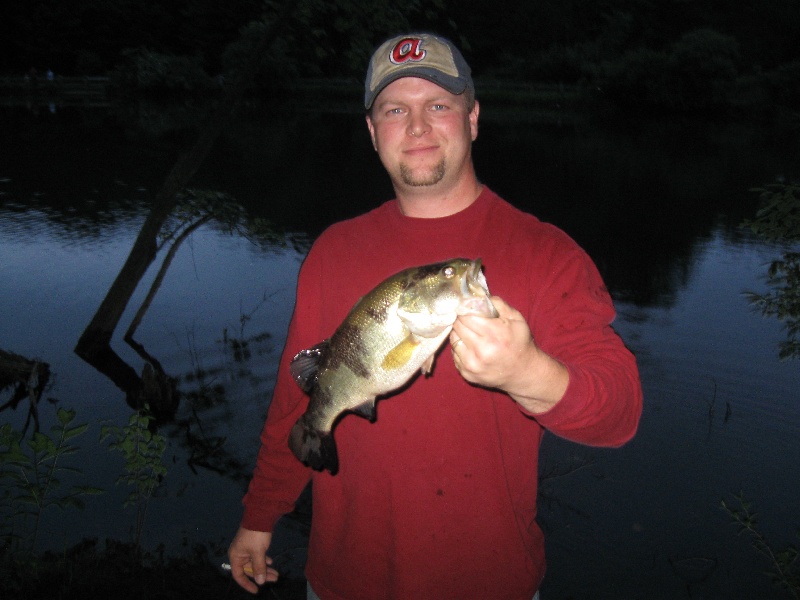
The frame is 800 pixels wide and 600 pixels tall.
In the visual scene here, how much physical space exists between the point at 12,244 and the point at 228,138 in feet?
67.4

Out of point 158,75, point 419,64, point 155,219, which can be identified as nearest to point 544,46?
point 158,75

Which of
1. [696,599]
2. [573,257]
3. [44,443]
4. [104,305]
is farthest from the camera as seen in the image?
[104,305]

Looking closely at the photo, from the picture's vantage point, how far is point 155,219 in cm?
992

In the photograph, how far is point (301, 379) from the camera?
2455mm

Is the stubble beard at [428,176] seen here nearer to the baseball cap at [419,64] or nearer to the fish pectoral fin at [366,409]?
the baseball cap at [419,64]

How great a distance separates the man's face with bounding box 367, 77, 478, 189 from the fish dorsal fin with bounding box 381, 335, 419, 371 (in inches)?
31.5

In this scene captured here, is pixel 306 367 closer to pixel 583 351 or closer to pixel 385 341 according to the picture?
pixel 385 341

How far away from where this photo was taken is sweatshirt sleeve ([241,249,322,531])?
270cm

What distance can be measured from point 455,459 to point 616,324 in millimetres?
10430

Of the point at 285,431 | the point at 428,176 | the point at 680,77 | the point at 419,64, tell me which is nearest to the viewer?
the point at 428,176

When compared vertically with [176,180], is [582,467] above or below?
below

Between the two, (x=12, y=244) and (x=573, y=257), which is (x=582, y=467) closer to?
(x=573, y=257)

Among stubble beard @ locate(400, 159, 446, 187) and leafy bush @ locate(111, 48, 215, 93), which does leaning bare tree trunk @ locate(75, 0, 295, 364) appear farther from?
leafy bush @ locate(111, 48, 215, 93)

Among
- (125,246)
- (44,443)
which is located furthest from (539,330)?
(125,246)
